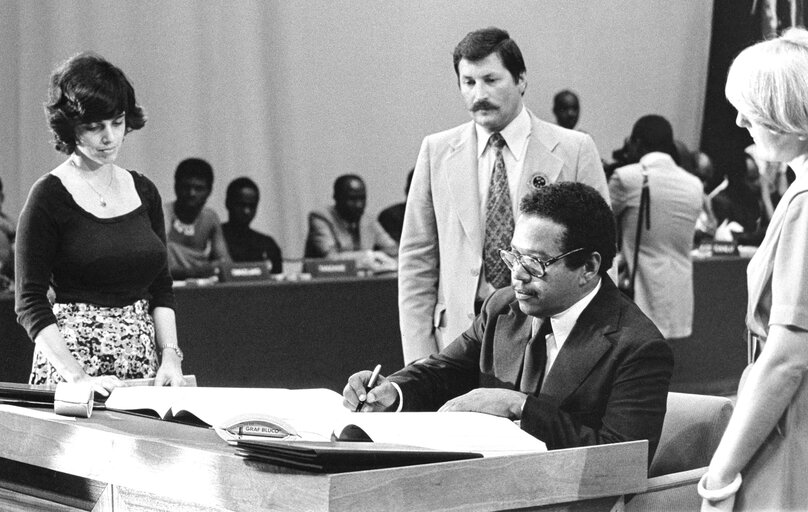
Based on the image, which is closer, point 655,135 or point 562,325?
point 562,325

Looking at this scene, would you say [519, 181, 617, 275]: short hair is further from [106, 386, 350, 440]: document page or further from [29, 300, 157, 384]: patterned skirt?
[29, 300, 157, 384]: patterned skirt

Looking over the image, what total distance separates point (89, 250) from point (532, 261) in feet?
3.51

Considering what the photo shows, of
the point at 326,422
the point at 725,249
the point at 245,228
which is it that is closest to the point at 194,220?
the point at 245,228

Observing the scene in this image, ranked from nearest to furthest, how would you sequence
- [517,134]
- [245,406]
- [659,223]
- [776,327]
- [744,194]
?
[776,327]
[245,406]
[517,134]
[659,223]
[744,194]

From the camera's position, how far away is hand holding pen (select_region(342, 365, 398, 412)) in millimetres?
2096

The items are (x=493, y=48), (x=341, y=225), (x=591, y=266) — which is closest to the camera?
(x=591, y=266)

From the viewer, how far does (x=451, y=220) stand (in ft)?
9.96

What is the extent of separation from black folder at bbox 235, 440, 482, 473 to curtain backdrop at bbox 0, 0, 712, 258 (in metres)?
6.04

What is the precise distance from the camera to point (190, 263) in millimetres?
6027

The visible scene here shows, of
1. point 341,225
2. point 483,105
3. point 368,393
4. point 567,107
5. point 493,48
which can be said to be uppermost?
point 493,48

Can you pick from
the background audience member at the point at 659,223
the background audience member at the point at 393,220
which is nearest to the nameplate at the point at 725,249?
the background audience member at the point at 659,223

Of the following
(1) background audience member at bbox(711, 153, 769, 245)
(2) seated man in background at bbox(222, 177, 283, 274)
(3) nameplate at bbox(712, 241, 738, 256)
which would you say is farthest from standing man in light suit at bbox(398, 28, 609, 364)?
(1) background audience member at bbox(711, 153, 769, 245)

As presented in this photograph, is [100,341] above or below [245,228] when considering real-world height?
above
